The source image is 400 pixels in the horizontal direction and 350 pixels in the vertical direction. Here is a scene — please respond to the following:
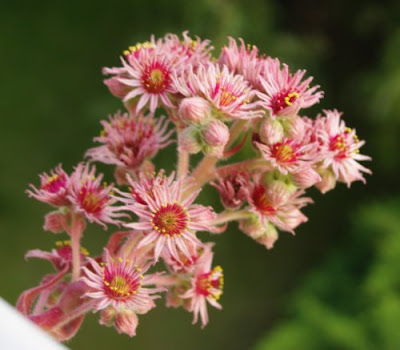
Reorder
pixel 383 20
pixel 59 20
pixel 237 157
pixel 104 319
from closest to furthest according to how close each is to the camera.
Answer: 1. pixel 104 319
2. pixel 237 157
3. pixel 383 20
4. pixel 59 20

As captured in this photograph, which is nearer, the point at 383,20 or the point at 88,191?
the point at 88,191

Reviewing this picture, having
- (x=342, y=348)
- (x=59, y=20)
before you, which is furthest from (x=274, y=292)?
(x=59, y=20)

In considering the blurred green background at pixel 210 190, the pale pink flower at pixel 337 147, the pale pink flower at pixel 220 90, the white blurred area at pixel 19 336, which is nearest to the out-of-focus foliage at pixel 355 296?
the blurred green background at pixel 210 190

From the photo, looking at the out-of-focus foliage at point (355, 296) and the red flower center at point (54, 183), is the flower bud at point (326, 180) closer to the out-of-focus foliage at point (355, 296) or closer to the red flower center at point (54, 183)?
the red flower center at point (54, 183)

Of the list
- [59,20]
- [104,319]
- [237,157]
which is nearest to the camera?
[104,319]

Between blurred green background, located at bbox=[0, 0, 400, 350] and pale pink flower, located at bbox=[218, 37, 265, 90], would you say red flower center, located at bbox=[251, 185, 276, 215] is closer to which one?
pale pink flower, located at bbox=[218, 37, 265, 90]

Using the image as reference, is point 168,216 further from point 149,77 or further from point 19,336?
point 19,336

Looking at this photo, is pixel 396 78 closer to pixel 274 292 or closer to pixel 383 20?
pixel 383 20
